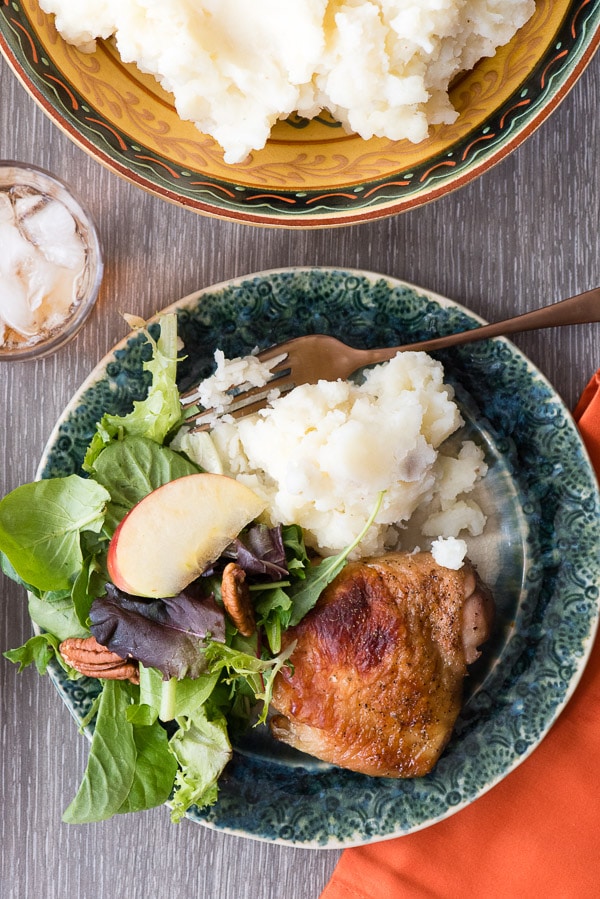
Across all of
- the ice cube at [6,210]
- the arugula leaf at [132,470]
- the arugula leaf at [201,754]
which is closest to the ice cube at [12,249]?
the ice cube at [6,210]

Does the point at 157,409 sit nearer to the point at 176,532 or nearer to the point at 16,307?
the point at 176,532

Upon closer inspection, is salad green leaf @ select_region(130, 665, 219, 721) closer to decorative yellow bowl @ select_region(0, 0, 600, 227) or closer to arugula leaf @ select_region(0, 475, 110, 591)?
arugula leaf @ select_region(0, 475, 110, 591)

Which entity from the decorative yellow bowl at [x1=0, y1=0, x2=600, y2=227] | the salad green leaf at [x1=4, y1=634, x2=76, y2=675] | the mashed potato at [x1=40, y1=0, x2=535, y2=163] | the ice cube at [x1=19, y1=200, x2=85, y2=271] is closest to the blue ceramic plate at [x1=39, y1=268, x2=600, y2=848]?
the salad green leaf at [x1=4, y1=634, x2=76, y2=675]

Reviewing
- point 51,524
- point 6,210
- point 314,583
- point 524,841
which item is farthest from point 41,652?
point 524,841

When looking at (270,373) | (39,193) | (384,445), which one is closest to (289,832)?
(384,445)

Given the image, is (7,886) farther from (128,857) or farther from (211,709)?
(211,709)
